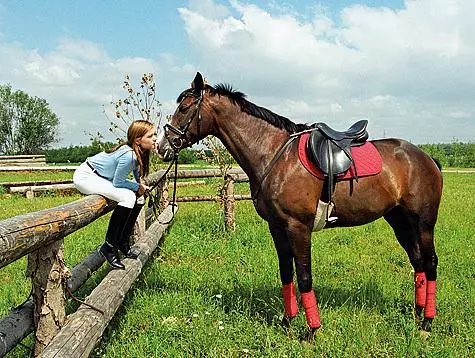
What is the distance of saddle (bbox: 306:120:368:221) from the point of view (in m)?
4.16

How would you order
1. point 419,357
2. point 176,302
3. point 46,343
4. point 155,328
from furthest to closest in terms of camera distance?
point 176,302, point 155,328, point 419,357, point 46,343

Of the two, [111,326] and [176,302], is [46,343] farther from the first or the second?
[176,302]

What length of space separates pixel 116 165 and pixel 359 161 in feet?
8.12

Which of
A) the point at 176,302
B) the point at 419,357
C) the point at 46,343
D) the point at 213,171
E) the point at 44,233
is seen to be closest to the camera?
the point at 44,233

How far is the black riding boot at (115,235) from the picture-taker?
453cm

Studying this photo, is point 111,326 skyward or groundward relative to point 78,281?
groundward

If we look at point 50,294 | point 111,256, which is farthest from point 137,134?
point 50,294

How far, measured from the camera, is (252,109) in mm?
4520

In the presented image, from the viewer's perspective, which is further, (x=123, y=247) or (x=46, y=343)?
(x=123, y=247)

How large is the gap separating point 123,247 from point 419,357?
A: 11.1 ft

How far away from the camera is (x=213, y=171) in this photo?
9.40 m

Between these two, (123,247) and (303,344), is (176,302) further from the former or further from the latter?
(303,344)

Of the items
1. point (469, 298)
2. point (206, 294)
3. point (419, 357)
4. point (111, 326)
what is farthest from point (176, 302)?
point (469, 298)

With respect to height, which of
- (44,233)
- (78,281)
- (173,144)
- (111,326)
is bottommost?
(111,326)
